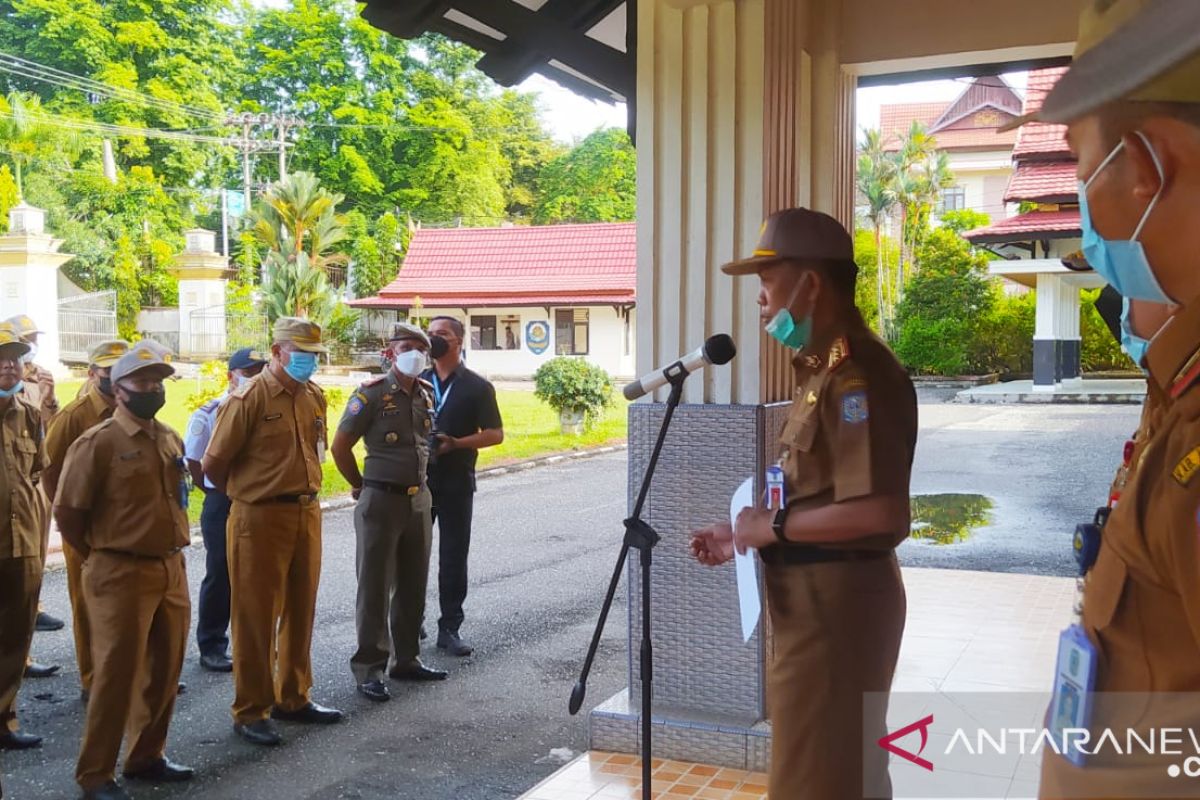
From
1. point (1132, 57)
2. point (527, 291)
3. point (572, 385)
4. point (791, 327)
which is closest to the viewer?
point (1132, 57)

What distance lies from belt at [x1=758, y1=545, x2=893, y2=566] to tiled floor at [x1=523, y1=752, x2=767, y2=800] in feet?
4.89

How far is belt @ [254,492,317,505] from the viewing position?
15.7ft

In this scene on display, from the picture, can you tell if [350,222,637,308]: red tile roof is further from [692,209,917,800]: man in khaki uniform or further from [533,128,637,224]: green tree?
[692,209,917,800]: man in khaki uniform

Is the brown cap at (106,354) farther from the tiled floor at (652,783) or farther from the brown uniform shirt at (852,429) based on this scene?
the brown uniform shirt at (852,429)

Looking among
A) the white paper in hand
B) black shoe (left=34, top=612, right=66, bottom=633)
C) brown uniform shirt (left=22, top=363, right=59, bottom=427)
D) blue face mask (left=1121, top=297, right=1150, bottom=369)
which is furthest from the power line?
blue face mask (left=1121, top=297, right=1150, bottom=369)

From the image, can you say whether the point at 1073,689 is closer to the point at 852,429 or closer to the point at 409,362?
the point at 852,429

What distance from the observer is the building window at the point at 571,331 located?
103ft

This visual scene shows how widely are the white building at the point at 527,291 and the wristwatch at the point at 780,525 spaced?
27.1m

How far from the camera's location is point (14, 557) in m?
4.61

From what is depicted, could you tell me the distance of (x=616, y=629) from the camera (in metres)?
6.66

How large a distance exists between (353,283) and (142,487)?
34.8m

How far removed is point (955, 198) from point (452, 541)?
47.8m

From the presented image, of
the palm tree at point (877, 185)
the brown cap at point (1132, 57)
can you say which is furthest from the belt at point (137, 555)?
the palm tree at point (877, 185)

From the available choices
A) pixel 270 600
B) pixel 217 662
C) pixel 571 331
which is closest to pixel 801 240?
pixel 270 600
